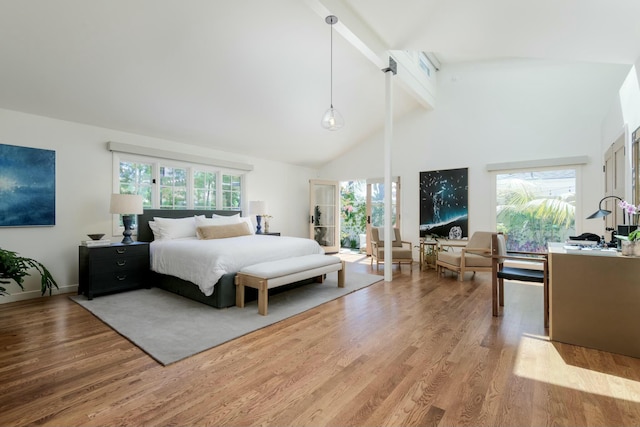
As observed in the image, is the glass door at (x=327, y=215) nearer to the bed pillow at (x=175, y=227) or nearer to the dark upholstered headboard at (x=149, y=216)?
the dark upholstered headboard at (x=149, y=216)

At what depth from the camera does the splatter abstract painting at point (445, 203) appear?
6.01 metres

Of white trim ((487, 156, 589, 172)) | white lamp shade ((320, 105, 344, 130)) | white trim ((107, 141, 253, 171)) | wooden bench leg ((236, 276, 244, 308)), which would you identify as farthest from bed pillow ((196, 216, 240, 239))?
white trim ((487, 156, 589, 172))

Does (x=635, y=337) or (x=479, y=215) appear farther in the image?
(x=479, y=215)

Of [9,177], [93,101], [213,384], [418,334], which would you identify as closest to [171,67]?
[93,101]

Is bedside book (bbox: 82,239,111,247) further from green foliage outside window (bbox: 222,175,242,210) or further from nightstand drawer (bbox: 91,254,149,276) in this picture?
green foliage outside window (bbox: 222,175,242,210)

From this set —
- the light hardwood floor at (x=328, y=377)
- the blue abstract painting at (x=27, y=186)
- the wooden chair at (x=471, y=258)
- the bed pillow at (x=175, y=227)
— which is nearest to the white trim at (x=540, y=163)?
the wooden chair at (x=471, y=258)

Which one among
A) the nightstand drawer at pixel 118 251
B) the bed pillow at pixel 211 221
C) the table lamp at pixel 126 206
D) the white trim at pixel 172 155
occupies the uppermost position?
the white trim at pixel 172 155

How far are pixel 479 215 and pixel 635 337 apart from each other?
12.6 ft

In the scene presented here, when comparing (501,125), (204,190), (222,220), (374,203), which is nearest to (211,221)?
(222,220)

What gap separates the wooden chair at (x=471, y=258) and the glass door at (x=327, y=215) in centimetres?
312

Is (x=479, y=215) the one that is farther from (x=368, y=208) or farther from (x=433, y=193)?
(x=368, y=208)

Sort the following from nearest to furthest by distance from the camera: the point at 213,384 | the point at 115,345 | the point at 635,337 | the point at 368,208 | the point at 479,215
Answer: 1. the point at 213,384
2. the point at 635,337
3. the point at 115,345
4. the point at 479,215
5. the point at 368,208

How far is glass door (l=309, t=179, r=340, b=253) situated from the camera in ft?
25.5

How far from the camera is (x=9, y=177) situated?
3553 mm
